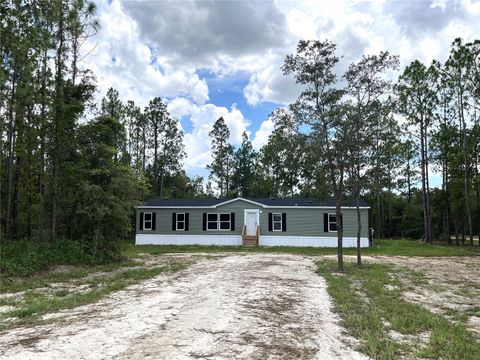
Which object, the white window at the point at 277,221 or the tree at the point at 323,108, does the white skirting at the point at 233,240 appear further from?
the tree at the point at 323,108

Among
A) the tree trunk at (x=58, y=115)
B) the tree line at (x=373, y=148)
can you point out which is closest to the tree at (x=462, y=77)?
the tree line at (x=373, y=148)

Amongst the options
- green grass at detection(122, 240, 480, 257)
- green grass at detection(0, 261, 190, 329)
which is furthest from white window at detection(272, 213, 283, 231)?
green grass at detection(0, 261, 190, 329)

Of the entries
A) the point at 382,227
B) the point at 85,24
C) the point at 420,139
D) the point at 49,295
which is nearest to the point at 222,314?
the point at 49,295

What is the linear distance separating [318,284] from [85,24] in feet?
38.3

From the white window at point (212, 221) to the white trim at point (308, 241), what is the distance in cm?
309

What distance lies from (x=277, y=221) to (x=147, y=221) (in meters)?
8.60

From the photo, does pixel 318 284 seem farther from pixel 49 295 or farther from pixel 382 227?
pixel 382 227

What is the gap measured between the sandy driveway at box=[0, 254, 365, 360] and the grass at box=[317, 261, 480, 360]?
310mm

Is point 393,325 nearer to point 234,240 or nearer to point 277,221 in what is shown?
point 277,221

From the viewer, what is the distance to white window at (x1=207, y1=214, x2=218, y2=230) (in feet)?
87.0

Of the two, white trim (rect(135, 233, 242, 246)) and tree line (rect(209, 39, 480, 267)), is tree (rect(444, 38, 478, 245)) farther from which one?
white trim (rect(135, 233, 242, 246))

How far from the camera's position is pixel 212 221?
26578 millimetres

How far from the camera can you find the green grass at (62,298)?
6.58m

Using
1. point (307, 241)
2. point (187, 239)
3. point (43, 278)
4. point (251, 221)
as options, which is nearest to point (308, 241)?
point (307, 241)
